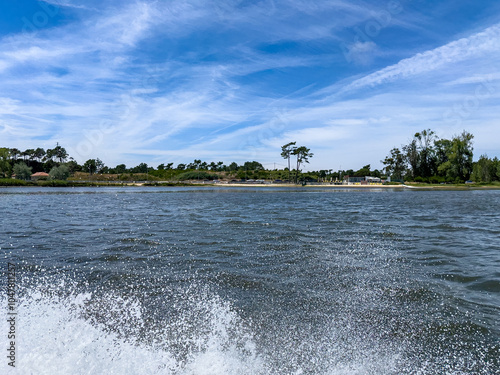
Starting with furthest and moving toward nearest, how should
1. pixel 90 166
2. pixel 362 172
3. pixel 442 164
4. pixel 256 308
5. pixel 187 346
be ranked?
pixel 90 166, pixel 362 172, pixel 442 164, pixel 256 308, pixel 187 346

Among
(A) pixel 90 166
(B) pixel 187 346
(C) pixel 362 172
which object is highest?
(A) pixel 90 166

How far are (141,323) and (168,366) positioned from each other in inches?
51.1

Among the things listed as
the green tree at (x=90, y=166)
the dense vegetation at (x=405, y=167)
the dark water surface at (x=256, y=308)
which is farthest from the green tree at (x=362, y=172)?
the dark water surface at (x=256, y=308)

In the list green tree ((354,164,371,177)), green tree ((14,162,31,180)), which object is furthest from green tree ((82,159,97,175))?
green tree ((354,164,371,177))

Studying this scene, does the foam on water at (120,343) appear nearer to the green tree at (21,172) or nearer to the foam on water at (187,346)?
the foam on water at (187,346)

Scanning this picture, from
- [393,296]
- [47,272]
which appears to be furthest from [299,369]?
[47,272]

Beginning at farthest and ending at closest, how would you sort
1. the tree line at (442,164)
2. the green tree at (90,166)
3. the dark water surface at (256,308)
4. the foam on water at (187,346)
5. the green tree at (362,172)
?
1. the green tree at (90,166)
2. the green tree at (362,172)
3. the tree line at (442,164)
4. the dark water surface at (256,308)
5. the foam on water at (187,346)

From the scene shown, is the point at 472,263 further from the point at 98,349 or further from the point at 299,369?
the point at 98,349

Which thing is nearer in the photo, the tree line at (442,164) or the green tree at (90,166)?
the tree line at (442,164)

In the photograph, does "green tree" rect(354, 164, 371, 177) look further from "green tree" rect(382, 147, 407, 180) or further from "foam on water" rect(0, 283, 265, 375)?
"foam on water" rect(0, 283, 265, 375)

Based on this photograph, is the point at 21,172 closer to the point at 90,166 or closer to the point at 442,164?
the point at 90,166

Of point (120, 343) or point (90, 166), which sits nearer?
point (120, 343)

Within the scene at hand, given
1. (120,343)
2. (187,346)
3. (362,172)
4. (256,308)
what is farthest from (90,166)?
(187,346)

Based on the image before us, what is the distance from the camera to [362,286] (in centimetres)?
693
